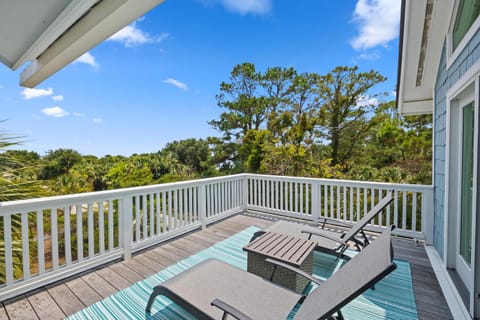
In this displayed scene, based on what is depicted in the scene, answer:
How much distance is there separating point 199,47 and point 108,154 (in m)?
23.5

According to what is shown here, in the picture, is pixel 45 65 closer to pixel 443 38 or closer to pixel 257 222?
pixel 257 222

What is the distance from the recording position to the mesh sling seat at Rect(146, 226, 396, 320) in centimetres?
142

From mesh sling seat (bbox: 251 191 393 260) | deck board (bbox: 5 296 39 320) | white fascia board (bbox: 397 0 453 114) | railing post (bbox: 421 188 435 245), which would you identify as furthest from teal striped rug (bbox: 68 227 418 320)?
white fascia board (bbox: 397 0 453 114)

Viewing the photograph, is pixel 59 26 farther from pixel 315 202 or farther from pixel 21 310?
pixel 315 202

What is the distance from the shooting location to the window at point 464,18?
2.35m

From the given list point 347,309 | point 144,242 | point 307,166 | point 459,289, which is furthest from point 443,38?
point 307,166

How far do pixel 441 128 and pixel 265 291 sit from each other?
3.65 metres

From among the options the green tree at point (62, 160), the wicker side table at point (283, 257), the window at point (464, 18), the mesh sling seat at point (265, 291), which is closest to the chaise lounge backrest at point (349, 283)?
the mesh sling seat at point (265, 291)

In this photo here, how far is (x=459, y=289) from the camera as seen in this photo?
259cm

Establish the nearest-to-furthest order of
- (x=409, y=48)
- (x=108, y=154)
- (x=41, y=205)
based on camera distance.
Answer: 1. (x=41, y=205)
2. (x=409, y=48)
3. (x=108, y=154)

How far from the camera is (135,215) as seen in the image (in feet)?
13.8

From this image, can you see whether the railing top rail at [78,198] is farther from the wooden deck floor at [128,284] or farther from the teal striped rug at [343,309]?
the teal striped rug at [343,309]

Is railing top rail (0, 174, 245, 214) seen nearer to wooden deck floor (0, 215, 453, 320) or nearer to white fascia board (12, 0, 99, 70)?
wooden deck floor (0, 215, 453, 320)

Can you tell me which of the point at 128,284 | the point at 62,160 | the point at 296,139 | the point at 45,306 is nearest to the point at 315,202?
the point at 128,284
